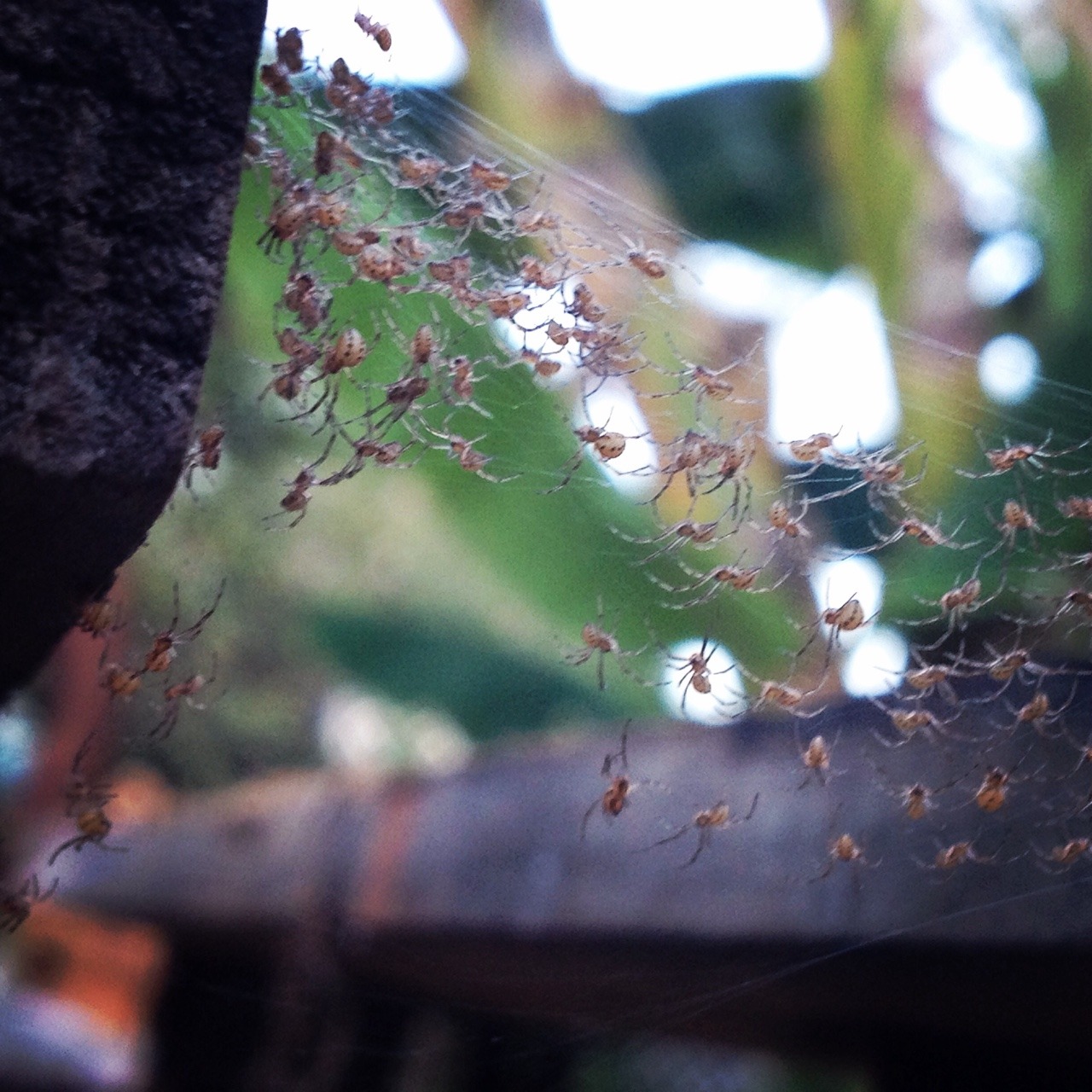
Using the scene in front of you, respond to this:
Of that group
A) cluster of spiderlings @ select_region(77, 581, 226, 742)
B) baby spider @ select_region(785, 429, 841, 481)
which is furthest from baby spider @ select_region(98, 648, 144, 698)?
baby spider @ select_region(785, 429, 841, 481)

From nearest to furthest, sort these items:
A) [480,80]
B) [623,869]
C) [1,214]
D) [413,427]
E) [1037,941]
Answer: [1,214], [413,427], [1037,941], [623,869], [480,80]

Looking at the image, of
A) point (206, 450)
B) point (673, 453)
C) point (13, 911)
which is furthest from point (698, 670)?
point (13, 911)

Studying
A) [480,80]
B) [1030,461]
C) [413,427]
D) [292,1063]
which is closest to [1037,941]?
[1030,461]

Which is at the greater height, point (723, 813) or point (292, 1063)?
point (723, 813)

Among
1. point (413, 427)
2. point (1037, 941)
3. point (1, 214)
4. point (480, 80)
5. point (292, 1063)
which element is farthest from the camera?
point (292, 1063)

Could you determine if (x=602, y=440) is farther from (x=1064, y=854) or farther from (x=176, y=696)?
(x=1064, y=854)

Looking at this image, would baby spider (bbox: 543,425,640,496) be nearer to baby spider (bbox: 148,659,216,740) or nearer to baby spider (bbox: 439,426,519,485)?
baby spider (bbox: 439,426,519,485)

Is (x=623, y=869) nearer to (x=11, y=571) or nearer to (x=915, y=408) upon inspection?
(x=915, y=408)
